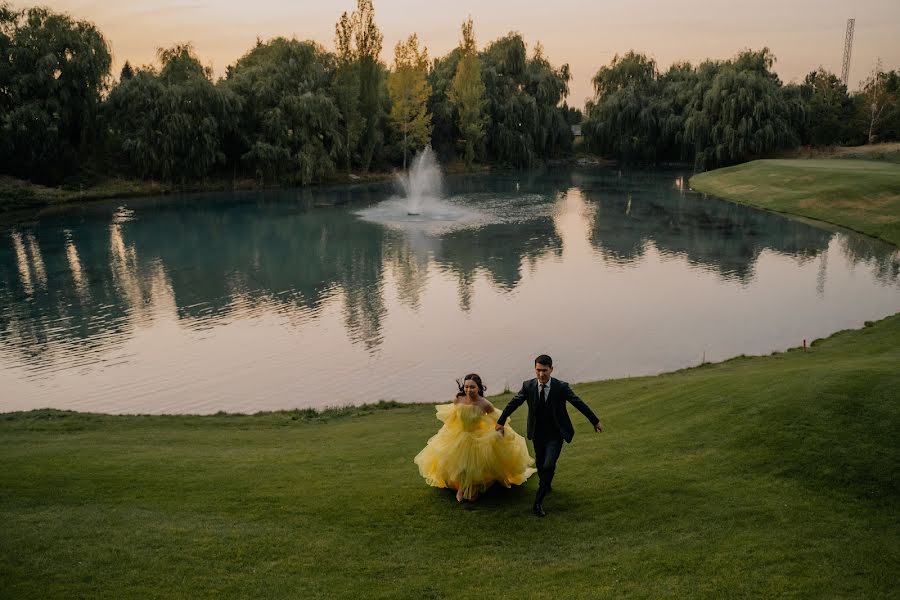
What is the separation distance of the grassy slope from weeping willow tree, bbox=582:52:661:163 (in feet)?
283

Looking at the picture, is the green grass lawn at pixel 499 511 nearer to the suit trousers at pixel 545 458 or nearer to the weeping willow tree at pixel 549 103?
the suit trousers at pixel 545 458

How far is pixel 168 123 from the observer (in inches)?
2480

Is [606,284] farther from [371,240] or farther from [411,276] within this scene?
[371,240]

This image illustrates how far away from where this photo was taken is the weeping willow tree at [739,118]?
3088 inches

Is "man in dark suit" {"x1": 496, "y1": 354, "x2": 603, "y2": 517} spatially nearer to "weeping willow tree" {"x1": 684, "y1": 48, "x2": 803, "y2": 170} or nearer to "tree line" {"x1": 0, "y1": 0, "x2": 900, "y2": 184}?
"tree line" {"x1": 0, "y1": 0, "x2": 900, "y2": 184}

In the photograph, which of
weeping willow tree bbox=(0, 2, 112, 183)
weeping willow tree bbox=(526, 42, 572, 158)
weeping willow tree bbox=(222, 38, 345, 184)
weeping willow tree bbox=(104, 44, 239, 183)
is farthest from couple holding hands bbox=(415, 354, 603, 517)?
weeping willow tree bbox=(526, 42, 572, 158)

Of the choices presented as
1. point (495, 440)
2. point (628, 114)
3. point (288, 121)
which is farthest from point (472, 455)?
point (628, 114)

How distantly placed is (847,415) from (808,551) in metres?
3.85

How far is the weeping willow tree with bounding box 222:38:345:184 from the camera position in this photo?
6869 cm

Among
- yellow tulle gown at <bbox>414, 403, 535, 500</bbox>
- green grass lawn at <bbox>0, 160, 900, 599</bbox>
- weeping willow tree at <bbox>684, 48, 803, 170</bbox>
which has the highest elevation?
weeping willow tree at <bbox>684, 48, 803, 170</bbox>

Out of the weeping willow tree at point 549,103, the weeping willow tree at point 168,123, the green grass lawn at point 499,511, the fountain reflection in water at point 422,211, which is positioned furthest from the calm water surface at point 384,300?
the weeping willow tree at point 549,103

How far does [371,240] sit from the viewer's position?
43312mm

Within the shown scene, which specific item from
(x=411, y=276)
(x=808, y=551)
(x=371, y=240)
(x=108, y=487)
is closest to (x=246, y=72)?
(x=371, y=240)

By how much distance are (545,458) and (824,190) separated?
176 ft
